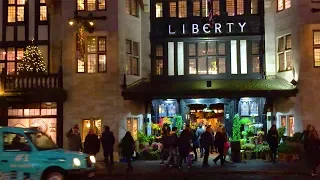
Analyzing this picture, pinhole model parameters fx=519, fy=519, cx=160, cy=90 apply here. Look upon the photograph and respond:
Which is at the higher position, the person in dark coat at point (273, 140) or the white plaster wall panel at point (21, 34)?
the white plaster wall panel at point (21, 34)

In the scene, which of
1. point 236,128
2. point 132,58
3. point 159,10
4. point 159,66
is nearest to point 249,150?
point 236,128

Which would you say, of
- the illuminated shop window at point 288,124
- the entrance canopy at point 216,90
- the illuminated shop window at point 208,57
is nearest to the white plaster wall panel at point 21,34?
the entrance canopy at point 216,90

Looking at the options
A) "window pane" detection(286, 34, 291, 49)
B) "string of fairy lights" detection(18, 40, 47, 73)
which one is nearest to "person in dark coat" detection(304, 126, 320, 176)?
"window pane" detection(286, 34, 291, 49)

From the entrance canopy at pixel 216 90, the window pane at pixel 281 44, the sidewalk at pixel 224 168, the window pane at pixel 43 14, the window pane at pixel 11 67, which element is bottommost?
the sidewalk at pixel 224 168

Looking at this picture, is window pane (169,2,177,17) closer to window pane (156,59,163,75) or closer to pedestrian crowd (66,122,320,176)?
window pane (156,59,163,75)

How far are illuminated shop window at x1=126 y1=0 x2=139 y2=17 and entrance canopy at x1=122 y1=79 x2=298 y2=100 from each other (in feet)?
12.9

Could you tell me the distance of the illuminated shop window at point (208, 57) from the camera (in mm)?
28219

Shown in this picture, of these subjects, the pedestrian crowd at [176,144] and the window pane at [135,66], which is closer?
the pedestrian crowd at [176,144]

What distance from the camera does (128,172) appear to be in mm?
21031

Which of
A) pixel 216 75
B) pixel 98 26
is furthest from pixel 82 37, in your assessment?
pixel 216 75

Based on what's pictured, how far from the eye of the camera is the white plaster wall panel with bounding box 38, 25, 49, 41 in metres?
28.1

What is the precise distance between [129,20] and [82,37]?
3.05m

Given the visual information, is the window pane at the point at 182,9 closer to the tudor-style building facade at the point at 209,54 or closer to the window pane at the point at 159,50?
the tudor-style building facade at the point at 209,54

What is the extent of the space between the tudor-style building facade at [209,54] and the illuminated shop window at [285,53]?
2.52 feet
